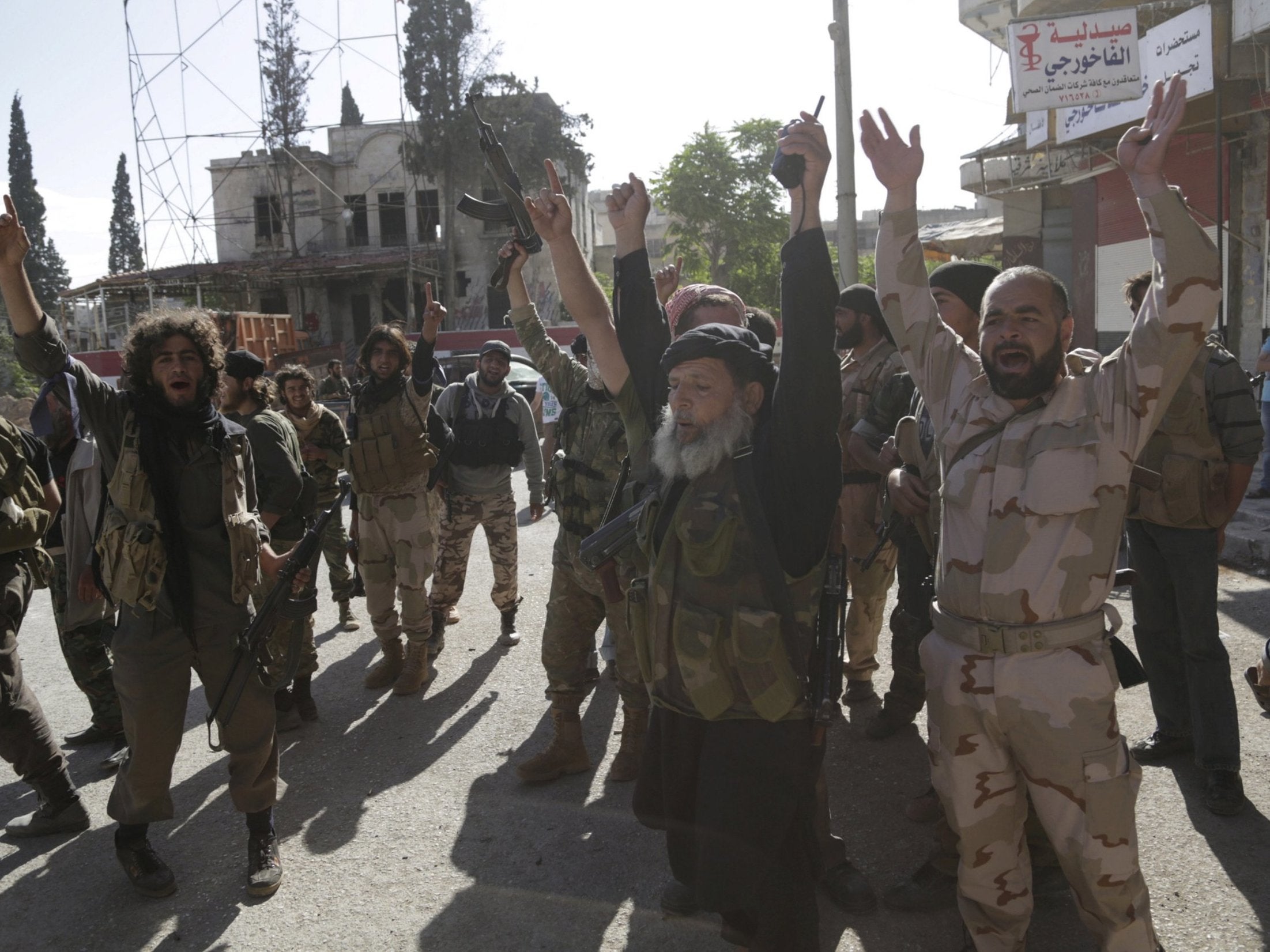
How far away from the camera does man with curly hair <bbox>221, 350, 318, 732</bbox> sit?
454cm

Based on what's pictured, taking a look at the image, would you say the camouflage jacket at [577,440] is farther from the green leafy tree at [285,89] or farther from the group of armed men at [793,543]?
the green leafy tree at [285,89]

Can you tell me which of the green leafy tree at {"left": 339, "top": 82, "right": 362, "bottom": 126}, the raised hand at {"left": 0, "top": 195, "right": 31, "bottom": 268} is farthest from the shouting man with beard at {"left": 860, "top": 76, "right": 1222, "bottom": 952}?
the green leafy tree at {"left": 339, "top": 82, "right": 362, "bottom": 126}

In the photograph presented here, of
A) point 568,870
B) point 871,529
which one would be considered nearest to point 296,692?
point 568,870

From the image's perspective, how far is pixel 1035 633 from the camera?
2.34 metres

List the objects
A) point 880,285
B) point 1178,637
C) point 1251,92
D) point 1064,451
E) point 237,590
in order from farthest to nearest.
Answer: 1. point 1251,92
2. point 1178,637
3. point 237,590
4. point 880,285
5. point 1064,451

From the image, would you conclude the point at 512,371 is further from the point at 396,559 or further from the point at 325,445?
the point at 396,559

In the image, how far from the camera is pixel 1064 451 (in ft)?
7.65

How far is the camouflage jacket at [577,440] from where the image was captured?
4211 millimetres

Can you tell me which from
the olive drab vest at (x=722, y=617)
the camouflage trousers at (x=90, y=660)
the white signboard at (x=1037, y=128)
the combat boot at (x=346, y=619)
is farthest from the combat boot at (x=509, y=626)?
the white signboard at (x=1037, y=128)

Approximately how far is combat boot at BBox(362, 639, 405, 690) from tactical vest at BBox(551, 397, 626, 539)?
64.9 inches

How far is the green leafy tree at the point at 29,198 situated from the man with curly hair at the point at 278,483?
163 feet

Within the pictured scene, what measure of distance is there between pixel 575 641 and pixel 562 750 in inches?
18.4

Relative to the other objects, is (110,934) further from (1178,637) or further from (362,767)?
(1178,637)

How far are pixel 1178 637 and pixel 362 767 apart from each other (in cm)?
351
